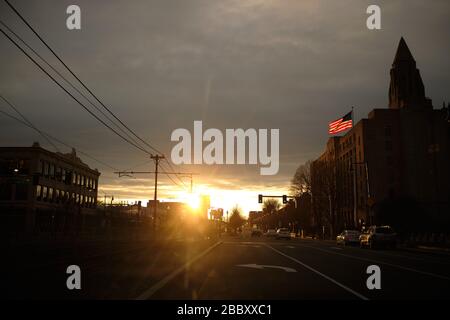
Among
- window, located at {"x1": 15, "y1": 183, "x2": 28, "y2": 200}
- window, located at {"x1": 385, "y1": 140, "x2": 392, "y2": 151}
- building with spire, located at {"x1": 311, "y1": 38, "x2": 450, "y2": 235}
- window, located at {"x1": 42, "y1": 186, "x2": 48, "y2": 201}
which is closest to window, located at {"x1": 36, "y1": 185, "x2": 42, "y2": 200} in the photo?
window, located at {"x1": 42, "y1": 186, "x2": 48, "y2": 201}

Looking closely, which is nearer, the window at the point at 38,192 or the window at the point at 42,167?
the window at the point at 38,192

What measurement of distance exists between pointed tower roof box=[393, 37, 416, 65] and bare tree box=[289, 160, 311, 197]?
30238 millimetres

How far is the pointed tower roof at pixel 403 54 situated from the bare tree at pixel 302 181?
99.2 ft

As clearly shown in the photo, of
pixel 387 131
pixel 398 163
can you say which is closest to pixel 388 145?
pixel 387 131

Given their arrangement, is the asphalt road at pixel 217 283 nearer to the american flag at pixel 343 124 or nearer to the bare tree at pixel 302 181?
the american flag at pixel 343 124

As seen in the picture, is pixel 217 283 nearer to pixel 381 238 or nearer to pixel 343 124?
pixel 381 238

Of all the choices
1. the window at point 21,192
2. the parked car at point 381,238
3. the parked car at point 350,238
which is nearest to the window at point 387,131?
the parked car at point 350,238

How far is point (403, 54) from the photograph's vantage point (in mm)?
96250

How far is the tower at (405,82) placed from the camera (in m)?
93.9

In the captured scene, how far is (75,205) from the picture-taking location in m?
76.3

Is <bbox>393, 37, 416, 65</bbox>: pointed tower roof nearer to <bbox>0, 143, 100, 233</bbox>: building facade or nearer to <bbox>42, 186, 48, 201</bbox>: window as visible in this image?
<bbox>0, 143, 100, 233</bbox>: building facade

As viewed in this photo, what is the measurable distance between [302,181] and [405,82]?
1233 inches

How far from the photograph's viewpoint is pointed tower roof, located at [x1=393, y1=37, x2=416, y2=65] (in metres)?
96.0
